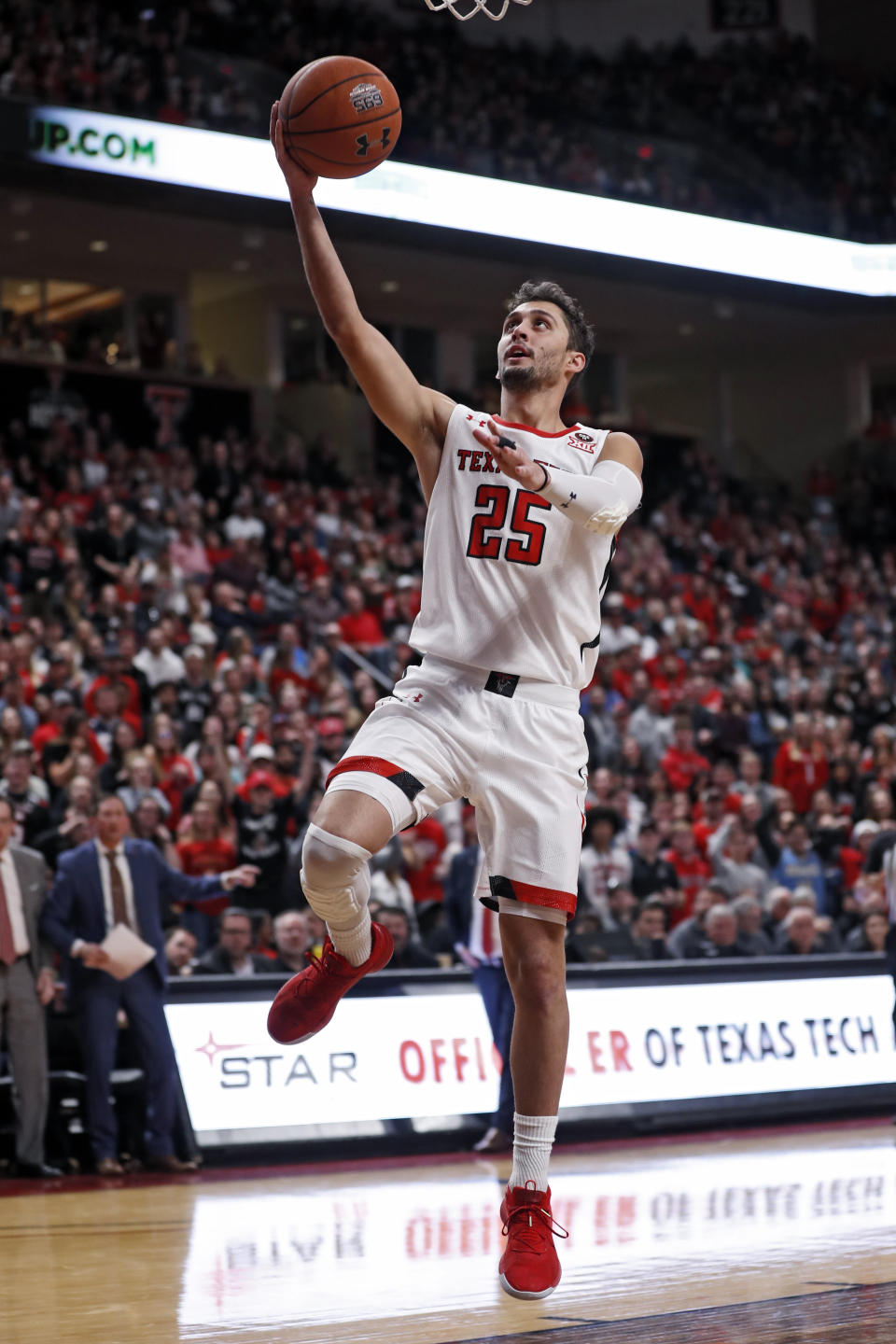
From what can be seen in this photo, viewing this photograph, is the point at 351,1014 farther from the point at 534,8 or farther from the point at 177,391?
the point at 534,8

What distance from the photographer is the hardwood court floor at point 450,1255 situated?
4.43 m

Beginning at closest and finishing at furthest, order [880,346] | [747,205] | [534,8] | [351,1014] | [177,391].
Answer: [351,1014], [177,391], [747,205], [534,8], [880,346]

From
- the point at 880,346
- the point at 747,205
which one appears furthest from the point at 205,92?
the point at 880,346

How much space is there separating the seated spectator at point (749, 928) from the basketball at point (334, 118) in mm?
8069

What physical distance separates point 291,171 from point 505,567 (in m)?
1.23

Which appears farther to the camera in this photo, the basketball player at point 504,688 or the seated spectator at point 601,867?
the seated spectator at point 601,867

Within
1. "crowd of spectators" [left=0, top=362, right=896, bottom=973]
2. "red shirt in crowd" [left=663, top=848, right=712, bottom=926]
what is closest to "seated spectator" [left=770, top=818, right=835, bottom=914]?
"crowd of spectators" [left=0, top=362, right=896, bottom=973]

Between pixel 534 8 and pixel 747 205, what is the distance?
20.3 ft

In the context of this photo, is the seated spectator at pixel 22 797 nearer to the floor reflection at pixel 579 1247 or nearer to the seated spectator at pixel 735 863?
the floor reflection at pixel 579 1247

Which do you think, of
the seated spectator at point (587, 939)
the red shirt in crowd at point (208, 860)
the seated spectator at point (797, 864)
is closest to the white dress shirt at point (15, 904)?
the red shirt in crowd at point (208, 860)

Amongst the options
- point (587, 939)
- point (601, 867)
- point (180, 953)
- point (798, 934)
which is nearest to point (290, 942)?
Result: point (180, 953)

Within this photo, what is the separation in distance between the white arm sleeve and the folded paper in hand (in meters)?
5.31

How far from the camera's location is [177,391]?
2128cm

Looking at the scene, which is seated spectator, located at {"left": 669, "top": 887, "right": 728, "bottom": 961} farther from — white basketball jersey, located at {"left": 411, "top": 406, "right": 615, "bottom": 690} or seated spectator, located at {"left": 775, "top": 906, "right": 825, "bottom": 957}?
white basketball jersey, located at {"left": 411, "top": 406, "right": 615, "bottom": 690}
